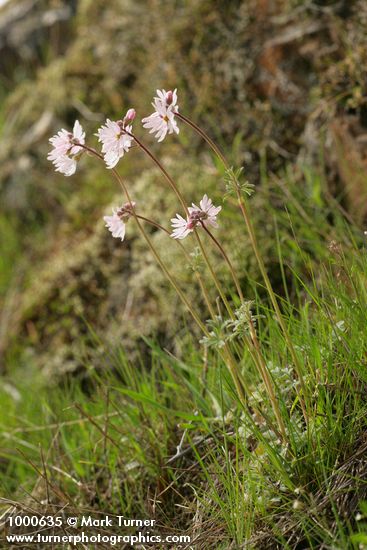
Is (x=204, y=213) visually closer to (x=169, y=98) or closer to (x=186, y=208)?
(x=186, y=208)

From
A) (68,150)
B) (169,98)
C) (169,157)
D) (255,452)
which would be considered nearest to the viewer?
(169,98)

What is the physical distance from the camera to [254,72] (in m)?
3.58

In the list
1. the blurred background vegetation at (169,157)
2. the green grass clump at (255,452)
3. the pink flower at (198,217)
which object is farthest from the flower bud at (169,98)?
the blurred background vegetation at (169,157)

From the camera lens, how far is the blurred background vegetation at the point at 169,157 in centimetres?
299

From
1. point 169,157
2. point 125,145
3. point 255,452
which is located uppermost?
point 169,157

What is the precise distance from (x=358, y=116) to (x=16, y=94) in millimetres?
3943

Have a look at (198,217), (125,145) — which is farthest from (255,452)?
(125,145)

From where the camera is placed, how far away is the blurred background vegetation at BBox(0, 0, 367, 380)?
2.99 m

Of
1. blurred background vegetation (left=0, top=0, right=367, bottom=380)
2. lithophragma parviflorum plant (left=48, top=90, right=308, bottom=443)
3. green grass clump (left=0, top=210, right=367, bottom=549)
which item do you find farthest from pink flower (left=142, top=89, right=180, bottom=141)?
blurred background vegetation (left=0, top=0, right=367, bottom=380)

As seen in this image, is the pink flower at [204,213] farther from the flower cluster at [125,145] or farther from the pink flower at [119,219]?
the pink flower at [119,219]

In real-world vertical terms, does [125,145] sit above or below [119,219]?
above

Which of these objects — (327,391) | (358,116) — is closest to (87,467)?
(327,391)

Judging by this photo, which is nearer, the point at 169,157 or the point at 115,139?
the point at 115,139

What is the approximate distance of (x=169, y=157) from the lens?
12.7 ft
